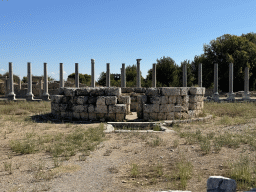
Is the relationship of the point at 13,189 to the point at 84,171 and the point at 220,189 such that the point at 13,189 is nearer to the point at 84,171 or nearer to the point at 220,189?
the point at 84,171

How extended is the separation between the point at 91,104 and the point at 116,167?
660cm

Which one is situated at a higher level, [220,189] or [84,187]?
[220,189]

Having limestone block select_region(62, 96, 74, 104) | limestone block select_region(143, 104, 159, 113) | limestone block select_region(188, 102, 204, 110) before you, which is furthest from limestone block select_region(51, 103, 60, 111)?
limestone block select_region(188, 102, 204, 110)

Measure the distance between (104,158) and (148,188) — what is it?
1885mm

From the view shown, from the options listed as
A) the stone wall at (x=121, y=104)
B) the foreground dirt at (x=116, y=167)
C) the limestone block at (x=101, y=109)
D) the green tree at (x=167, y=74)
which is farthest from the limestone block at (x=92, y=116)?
the green tree at (x=167, y=74)

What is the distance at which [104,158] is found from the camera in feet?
17.8

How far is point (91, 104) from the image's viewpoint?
11141 mm

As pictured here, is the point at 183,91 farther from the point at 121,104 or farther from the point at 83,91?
the point at 83,91

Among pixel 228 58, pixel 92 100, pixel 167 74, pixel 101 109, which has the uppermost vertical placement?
pixel 228 58

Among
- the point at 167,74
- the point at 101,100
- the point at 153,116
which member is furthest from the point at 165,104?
the point at 167,74

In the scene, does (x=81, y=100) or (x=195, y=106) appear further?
(x=195, y=106)

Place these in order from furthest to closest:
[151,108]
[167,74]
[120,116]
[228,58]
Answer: [167,74], [228,58], [120,116], [151,108]

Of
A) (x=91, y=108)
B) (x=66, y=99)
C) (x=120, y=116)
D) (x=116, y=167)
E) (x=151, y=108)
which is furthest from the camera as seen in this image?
(x=66, y=99)

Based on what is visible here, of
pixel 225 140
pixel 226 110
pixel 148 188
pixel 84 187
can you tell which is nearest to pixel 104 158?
pixel 84 187
